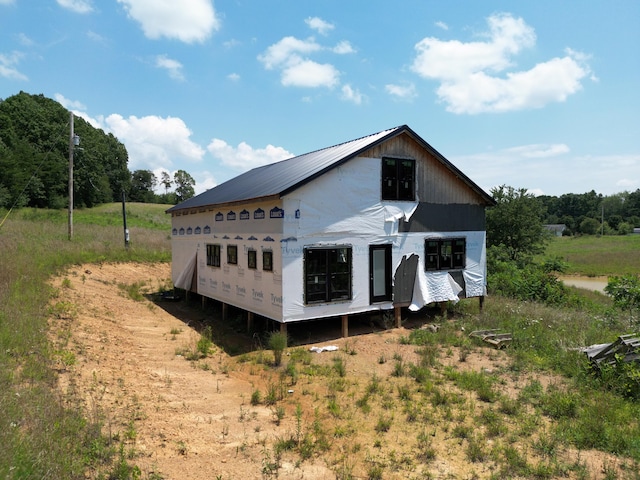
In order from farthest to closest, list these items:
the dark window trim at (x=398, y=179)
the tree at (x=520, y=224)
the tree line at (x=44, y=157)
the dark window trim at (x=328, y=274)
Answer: the tree line at (x=44, y=157) < the tree at (x=520, y=224) < the dark window trim at (x=398, y=179) < the dark window trim at (x=328, y=274)

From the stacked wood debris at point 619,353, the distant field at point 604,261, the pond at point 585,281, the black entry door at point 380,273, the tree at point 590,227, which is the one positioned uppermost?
the tree at point 590,227

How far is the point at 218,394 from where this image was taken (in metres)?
8.50

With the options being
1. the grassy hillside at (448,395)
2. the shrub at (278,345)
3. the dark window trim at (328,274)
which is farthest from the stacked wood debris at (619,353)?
the shrub at (278,345)

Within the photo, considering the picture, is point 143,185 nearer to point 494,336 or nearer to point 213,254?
point 213,254

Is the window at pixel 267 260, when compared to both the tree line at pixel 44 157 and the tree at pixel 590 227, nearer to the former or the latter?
the tree line at pixel 44 157

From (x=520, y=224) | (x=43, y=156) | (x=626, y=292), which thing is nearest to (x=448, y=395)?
(x=626, y=292)

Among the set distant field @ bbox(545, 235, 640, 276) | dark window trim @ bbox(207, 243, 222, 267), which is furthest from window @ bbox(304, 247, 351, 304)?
distant field @ bbox(545, 235, 640, 276)

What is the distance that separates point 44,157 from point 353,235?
52.0m

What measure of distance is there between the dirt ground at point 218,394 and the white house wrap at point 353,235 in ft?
4.53

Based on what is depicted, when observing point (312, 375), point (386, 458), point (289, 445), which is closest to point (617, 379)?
point (386, 458)

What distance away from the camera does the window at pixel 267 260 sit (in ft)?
39.8

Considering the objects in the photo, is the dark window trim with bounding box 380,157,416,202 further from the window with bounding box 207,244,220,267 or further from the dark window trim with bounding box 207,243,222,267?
the window with bounding box 207,244,220,267

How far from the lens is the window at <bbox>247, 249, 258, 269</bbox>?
13.0m

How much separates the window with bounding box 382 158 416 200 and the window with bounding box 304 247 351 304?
2537mm
